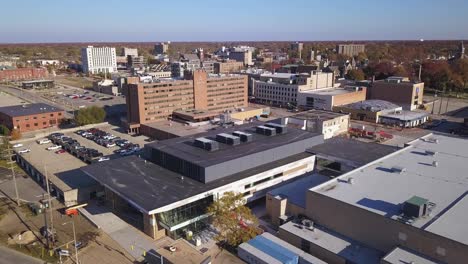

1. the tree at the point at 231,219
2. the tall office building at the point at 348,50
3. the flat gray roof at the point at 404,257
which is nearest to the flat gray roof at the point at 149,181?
the tree at the point at 231,219

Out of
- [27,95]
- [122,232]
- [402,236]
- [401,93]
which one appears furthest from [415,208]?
Answer: [27,95]

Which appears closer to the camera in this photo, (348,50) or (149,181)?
(149,181)

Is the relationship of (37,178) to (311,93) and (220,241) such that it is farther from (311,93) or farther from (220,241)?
(311,93)

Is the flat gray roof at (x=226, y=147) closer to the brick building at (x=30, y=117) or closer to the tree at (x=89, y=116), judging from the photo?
the tree at (x=89, y=116)

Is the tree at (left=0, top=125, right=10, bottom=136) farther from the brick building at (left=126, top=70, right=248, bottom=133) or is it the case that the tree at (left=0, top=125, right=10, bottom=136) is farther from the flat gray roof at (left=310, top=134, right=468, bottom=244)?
the flat gray roof at (left=310, top=134, right=468, bottom=244)

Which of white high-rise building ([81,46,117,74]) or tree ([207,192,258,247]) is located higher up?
white high-rise building ([81,46,117,74])

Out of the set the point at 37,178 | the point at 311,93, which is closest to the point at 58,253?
the point at 37,178

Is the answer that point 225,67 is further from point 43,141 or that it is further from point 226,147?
point 226,147

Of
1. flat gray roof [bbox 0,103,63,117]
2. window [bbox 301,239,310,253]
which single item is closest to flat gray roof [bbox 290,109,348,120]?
window [bbox 301,239,310,253]
